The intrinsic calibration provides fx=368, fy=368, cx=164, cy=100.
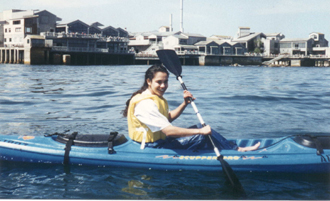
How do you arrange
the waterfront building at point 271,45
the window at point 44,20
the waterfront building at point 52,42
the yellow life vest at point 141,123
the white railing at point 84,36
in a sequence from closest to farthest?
the yellow life vest at point 141,123
the waterfront building at point 52,42
the white railing at point 84,36
the window at point 44,20
the waterfront building at point 271,45

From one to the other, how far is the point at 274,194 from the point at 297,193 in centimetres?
29

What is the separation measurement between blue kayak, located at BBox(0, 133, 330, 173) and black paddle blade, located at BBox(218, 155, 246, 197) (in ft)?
0.39

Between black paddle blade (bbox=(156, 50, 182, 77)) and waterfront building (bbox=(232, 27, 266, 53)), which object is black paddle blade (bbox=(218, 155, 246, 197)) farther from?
waterfront building (bbox=(232, 27, 266, 53))


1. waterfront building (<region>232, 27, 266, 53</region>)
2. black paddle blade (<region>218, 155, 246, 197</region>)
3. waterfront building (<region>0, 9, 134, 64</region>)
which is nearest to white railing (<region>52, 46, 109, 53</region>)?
waterfront building (<region>0, 9, 134, 64</region>)

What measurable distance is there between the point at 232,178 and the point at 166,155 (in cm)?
92

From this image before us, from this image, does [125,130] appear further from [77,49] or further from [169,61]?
[77,49]

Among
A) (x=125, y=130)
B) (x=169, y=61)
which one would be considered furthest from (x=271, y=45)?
(x=169, y=61)

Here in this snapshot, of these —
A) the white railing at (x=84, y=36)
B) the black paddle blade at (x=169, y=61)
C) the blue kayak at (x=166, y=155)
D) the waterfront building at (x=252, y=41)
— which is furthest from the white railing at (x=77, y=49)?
the blue kayak at (x=166, y=155)

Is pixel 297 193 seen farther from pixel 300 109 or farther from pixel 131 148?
pixel 300 109

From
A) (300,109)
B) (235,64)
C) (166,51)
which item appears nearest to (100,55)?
(235,64)

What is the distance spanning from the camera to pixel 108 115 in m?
9.85

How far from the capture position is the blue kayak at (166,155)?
495 centimetres

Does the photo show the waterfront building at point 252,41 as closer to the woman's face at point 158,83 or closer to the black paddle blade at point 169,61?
the black paddle blade at point 169,61

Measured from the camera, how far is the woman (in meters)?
4.47
